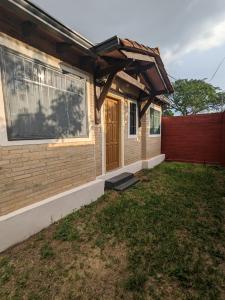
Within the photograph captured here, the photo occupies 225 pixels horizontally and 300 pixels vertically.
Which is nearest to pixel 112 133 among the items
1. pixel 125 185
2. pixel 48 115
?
pixel 125 185

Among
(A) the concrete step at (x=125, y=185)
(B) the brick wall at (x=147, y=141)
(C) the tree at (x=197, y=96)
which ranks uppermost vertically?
(C) the tree at (x=197, y=96)

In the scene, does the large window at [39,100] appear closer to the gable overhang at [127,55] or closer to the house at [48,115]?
the house at [48,115]

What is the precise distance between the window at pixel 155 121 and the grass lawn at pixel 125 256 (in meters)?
5.29

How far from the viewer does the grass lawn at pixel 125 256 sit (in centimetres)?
206

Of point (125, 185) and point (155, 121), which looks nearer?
point (125, 185)

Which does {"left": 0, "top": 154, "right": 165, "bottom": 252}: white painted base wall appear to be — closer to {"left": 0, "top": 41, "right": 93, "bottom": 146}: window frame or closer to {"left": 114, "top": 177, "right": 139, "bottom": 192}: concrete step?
{"left": 114, "top": 177, "right": 139, "bottom": 192}: concrete step

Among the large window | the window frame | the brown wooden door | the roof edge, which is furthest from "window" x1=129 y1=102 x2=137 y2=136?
the roof edge

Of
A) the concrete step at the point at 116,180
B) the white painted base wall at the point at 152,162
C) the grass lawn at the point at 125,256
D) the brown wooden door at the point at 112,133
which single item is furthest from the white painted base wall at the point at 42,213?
the white painted base wall at the point at 152,162

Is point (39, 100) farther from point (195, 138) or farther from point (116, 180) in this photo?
point (195, 138)

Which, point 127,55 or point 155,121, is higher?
point 127,55

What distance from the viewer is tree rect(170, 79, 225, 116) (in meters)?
24.5

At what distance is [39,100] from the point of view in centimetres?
321

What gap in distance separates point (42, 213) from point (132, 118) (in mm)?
4945

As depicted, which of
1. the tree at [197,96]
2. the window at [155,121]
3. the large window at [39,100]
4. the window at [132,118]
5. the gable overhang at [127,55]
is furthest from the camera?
the tree at [197,96]
